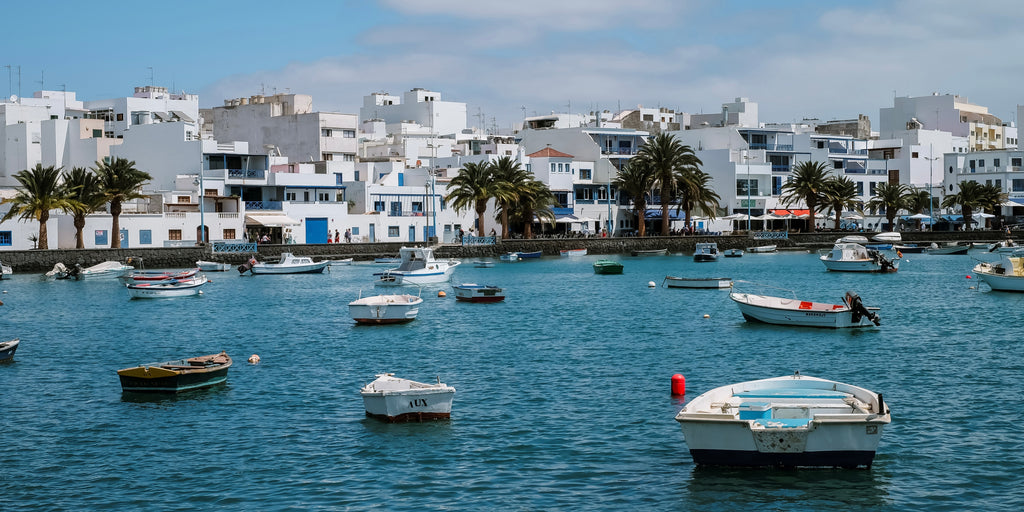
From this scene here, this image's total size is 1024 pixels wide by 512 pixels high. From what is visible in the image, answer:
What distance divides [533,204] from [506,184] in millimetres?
6153

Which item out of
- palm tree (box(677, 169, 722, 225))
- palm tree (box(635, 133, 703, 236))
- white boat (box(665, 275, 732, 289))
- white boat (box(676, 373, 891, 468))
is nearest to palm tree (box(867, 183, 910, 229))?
palm tree (box(677, 169, 722, 225))

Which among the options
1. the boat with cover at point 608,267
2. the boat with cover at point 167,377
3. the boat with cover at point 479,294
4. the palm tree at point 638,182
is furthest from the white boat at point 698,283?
the palm tree at point 638,182

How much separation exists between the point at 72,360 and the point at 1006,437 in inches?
1214

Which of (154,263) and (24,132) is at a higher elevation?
(24,132)

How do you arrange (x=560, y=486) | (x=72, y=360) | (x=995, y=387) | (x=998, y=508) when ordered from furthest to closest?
(x=72, y=360), (x=995, y=387), (x=560, y=486), (x=998, y=508)

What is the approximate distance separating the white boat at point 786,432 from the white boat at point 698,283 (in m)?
47.7

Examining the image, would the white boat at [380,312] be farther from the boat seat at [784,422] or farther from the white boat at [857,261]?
the white boat at [857,261]

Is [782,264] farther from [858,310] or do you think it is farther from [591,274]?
[858,310]

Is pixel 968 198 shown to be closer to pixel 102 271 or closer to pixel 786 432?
pixel 102 271

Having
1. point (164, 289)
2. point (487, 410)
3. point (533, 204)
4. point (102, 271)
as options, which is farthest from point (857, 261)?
point (487, 410)

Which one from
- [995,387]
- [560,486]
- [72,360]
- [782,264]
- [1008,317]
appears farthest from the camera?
[782,264]

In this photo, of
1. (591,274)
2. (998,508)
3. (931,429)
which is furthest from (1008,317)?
(591,274)

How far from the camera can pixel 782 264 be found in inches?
3878

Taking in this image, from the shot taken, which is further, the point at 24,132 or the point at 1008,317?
the point at 24,132
